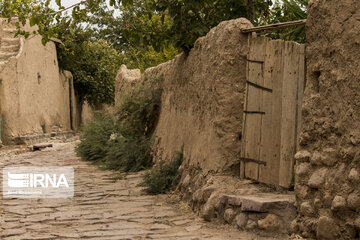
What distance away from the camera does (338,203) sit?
3.61 m

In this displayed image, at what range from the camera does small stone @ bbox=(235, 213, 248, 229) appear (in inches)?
175

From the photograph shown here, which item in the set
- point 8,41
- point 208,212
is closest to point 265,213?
point 208,212

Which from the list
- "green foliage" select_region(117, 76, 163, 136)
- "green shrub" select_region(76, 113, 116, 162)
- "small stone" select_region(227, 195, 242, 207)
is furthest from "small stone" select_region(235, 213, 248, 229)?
"green shrub" select_region(76, 113, 116, 162)

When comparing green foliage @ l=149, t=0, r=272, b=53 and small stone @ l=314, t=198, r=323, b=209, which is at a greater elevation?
green foliage @ l=149, t=0, r=272, b=53

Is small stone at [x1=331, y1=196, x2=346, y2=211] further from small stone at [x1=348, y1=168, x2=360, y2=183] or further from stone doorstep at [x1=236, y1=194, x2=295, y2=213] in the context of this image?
stone doorstep at [x1=236, y1=194, x2=295, y2=213]

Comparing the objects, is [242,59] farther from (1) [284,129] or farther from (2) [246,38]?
(1) [284,129]

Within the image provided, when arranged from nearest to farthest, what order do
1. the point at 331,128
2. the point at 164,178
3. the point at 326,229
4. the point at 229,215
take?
the point at 326,229 < the point at 331,128 < the point at 229,215 < the point at 164,178

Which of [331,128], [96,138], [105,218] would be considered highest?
[331,128]

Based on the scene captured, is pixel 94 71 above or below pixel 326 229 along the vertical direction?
above

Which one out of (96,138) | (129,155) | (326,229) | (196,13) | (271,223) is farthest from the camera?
(96,138)

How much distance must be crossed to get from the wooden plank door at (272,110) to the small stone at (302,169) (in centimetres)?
46

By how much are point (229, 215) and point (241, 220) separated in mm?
196

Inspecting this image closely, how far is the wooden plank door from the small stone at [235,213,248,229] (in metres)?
0.54

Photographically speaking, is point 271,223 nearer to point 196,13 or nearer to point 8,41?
point 196,13
